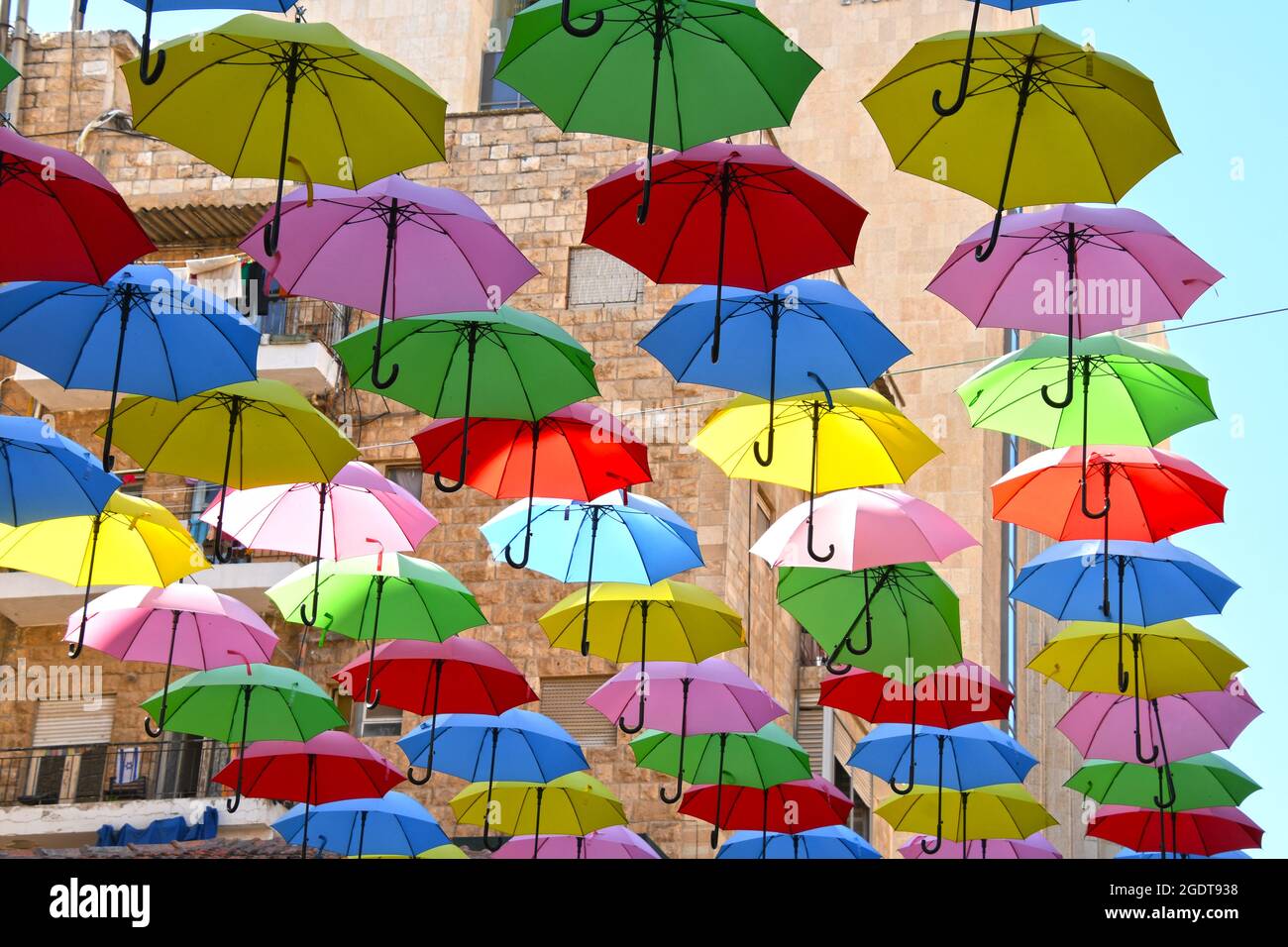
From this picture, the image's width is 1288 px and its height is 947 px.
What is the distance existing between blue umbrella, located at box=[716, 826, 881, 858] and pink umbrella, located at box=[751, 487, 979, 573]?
4.05 meters

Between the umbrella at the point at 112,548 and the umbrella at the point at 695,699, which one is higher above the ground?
the umbrella at the point at 112,548

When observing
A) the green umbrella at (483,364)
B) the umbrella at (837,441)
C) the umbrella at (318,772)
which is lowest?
the umbrella at (318,772)

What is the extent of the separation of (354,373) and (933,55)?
15.7ft

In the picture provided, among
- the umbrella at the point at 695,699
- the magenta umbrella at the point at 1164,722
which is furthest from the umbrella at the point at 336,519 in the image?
the magenta umbrella at the point at 1164,722

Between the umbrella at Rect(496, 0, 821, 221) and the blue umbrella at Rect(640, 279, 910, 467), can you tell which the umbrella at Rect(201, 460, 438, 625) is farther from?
the umbrella at Rect(496, 0, 821, 221)

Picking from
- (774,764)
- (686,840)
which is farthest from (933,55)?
(686,840)

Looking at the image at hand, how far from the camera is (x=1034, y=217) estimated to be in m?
12.0

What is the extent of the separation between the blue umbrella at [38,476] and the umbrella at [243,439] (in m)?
0.78

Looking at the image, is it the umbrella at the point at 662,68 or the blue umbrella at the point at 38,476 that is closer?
the umbrella at the point at 662,68

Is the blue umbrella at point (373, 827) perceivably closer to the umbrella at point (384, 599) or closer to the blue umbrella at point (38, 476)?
the umbrella at point (384, 599)

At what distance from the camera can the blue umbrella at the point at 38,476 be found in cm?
1266

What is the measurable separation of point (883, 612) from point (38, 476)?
7.26 m
